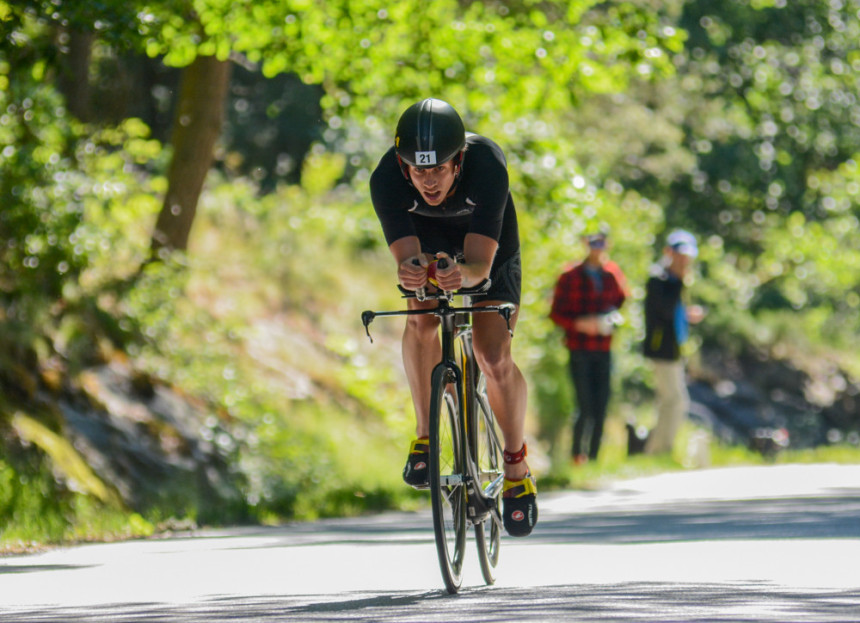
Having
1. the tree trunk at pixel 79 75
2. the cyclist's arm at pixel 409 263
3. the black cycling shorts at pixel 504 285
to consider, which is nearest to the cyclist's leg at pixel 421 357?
the black cycling shorts at pixel 504 285

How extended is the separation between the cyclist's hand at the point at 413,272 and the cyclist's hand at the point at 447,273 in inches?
2.3

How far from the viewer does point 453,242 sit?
24.9 feet

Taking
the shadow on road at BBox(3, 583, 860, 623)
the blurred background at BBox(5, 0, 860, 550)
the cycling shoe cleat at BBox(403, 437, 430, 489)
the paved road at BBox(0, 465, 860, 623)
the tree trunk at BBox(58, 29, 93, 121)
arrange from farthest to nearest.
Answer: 1. the tree trunk at BBox(58, 29, 93, 121)
2. the blurred background at BBox(5, 0, 860, 550)
3. the cycling shoe cleat at BBox(403, 437, 430, 489)
4. the paved road at BBox(0, 465, 860, 623)
5. the shadow on road at BBox(3, 583, 860, 623)

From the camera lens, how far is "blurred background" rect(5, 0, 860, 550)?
11641 millimetres

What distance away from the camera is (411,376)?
295 inches

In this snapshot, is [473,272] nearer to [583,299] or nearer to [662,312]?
[583,299]

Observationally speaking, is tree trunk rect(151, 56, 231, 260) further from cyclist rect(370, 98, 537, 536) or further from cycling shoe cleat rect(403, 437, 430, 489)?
cycling shoe cleat rect(403, 437, 430, 489)

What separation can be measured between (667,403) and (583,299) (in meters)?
2.08

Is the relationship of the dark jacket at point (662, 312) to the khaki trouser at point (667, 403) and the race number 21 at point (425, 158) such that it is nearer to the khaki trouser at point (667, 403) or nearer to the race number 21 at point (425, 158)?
the khaki trouser at point (667, 403)

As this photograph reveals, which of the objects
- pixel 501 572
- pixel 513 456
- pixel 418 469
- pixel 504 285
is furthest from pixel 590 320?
pixel 418 469

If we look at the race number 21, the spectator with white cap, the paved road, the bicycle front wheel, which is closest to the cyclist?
the race number 21

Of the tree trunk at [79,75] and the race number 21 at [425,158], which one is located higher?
the tree trunk at [79,75]

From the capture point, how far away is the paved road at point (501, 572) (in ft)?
20.9

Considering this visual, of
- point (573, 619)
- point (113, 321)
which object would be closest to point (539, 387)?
point (113, 321)
